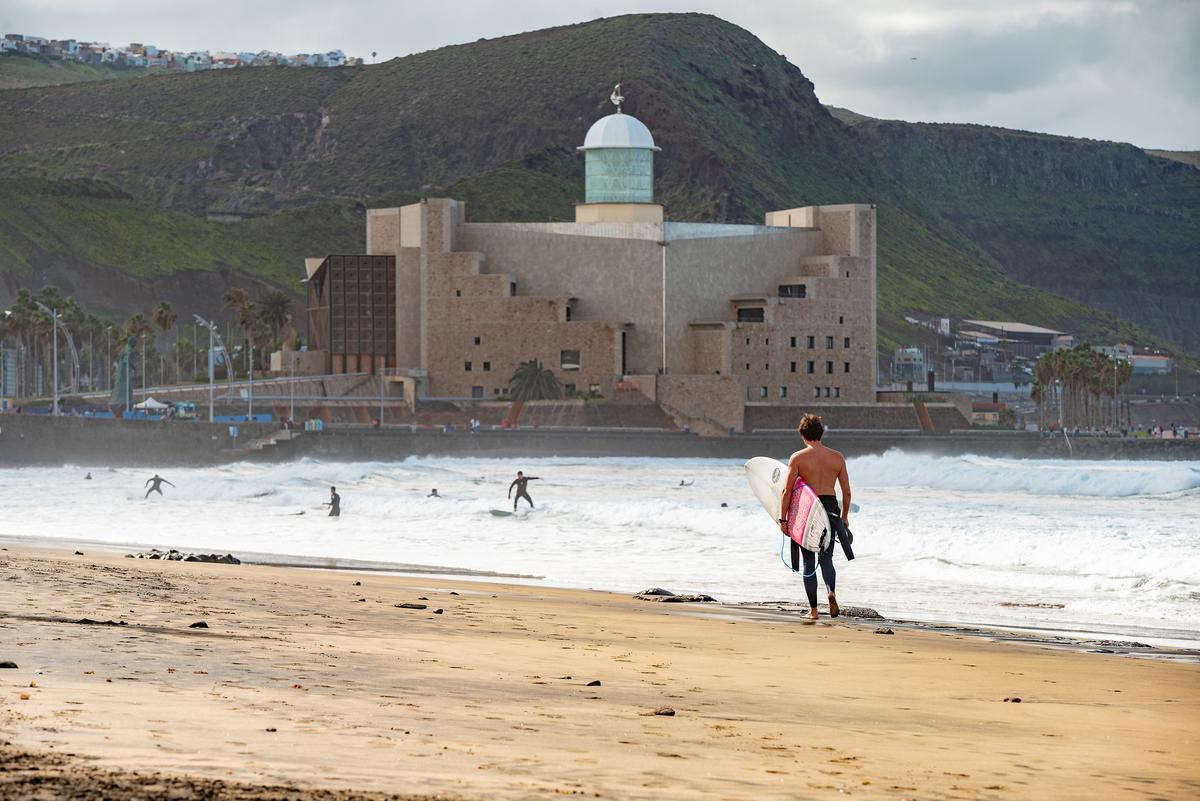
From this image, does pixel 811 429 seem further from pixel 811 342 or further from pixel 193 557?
pixel 811 342

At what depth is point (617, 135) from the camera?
10775cm

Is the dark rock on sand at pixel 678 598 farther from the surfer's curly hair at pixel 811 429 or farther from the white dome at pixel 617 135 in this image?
the white dome at pixel 617 135

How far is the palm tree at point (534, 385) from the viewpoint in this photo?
328ft

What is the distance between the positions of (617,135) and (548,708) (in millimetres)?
100366

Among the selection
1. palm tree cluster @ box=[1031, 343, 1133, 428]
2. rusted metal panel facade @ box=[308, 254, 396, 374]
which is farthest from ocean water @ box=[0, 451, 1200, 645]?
palm tree cluster @ box=[1031, 343, 1133, 428]

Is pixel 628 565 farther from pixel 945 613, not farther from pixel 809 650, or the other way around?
pixel 809 650

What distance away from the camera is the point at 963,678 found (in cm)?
1205

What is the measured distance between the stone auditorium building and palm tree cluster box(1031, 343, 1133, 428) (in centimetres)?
3901

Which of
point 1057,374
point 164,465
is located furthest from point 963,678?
point 1057,374

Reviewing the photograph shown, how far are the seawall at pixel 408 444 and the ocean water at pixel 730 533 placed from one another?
29.7 ft

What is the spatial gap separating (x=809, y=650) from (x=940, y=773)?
19.6 ft

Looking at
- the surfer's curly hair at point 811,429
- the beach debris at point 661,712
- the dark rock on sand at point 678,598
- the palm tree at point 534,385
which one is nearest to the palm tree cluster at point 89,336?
the palm tree at point 534,385

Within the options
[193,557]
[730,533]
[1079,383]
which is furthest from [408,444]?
[1079,383]

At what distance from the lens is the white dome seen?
354ft
